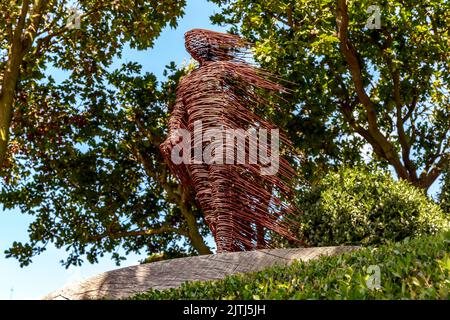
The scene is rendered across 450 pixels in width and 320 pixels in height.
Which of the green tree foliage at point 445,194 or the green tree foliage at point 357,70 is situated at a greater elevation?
the green tree foliage at point 357,70

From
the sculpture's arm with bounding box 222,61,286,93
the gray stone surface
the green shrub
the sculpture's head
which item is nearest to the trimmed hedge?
the gray stone surface

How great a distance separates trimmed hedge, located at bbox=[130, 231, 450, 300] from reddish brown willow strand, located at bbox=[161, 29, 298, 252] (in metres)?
2.01

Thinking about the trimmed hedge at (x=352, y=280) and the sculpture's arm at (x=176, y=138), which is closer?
the trimmed hedge at (x=352, y=280)

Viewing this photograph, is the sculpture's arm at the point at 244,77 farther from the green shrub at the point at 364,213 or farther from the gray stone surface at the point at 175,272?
the gray stone surface at the point at 175,272

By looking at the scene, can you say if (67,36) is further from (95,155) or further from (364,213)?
(364,213)

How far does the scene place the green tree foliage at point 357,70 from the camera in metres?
12.7

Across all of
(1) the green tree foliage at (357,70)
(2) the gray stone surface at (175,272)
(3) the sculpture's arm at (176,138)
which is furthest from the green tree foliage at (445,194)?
(3) the sculpture's arm at (176,138)

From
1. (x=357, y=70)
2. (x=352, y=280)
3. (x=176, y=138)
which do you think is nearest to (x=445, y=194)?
(x=357, y=70)

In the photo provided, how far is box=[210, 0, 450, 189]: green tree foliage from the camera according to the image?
1266 centimetres

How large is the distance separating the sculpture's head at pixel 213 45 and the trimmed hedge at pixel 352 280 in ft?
14.0

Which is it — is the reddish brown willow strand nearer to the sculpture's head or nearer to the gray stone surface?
the sculpture's head

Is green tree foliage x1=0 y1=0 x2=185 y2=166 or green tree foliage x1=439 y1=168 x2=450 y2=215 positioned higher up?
green tree foliage x1=0 y1=0 x2=185 y2=166
